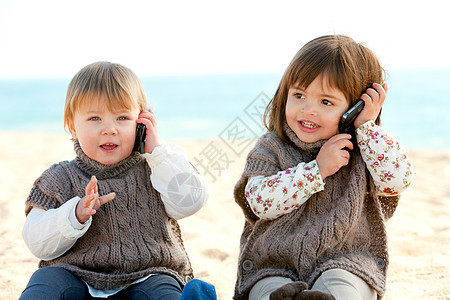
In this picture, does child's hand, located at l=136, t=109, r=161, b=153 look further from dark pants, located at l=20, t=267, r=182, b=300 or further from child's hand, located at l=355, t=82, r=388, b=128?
child's hand, located at l=355, t=82, r=388, b=128

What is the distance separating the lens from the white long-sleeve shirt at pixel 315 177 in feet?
8.31

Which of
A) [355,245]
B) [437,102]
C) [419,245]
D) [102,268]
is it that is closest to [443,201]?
[419,245]

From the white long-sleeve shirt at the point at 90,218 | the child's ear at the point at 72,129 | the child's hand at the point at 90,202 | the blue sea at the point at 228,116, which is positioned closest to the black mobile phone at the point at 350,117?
the white long-sleeve shirt at the point at 90,218

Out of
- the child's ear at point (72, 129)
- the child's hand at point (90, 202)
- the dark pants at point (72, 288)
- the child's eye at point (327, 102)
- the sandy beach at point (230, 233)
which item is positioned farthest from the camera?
the sandy beach at point (230, 233)

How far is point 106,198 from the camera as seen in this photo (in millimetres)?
2510

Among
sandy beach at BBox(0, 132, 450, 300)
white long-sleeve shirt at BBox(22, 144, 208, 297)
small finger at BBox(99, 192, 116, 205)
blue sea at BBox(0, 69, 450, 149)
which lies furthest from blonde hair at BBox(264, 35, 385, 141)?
blue sea at BBox(0, 69, 450, 149)

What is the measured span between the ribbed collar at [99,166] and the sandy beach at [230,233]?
42.1 inches

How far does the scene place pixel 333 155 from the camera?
257cm

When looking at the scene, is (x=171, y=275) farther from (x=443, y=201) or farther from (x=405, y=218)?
(x=443, y=201)

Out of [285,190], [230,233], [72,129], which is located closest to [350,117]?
[285,190]

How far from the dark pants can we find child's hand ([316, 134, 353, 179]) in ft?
3.17

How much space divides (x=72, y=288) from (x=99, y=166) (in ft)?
2.17

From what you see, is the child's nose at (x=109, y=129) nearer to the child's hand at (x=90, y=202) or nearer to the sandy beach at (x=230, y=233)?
the child's hand at (x=90, y=202)

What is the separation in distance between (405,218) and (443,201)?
92cm
